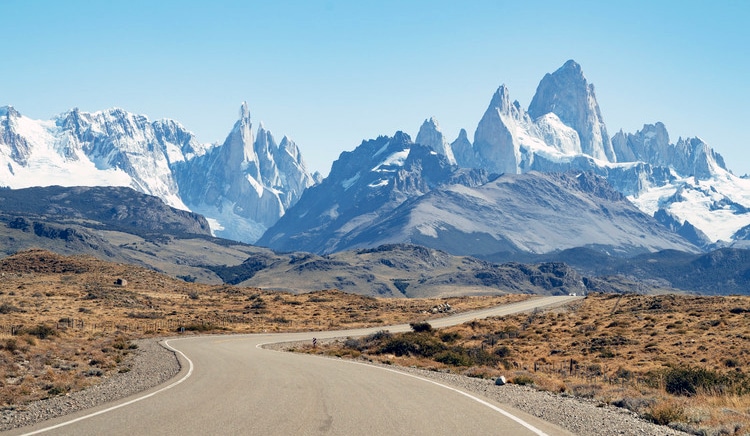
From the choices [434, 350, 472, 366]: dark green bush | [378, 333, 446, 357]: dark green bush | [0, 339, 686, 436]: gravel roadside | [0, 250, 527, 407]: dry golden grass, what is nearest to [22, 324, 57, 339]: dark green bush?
[0, 250, 527, 407]: dry golden grass

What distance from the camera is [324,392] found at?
24.4 m

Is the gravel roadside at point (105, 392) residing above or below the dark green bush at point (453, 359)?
below

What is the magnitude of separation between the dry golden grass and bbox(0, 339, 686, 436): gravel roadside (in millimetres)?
1385

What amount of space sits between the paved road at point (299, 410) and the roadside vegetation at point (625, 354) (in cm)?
519

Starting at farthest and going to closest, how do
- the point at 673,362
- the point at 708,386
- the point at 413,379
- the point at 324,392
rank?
the point at 673,362, the point at 413,379, the point at 708,386, the point at 324,392

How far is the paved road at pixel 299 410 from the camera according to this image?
57.4 ft

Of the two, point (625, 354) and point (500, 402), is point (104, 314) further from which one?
point (500, 402)

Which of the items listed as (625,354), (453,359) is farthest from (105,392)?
(625,354)

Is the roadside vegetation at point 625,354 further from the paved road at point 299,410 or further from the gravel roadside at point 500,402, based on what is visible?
the paved road at point 299,410

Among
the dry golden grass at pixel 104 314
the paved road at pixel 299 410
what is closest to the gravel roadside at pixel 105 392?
the dry golden grass at pixel 104 314

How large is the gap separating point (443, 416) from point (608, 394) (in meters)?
9.47

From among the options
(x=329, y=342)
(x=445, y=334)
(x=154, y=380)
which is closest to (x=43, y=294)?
(x=329, y=342)

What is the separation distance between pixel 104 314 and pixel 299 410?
77213 mm

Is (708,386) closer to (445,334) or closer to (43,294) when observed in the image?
(445,334)
